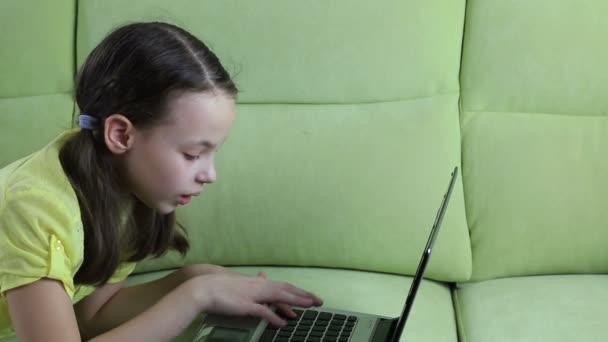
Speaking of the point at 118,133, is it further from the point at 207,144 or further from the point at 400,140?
the point at 400,140

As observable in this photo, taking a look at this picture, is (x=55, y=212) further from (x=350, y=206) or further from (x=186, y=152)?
(x=350, y=206)

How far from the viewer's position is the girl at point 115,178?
1216mm

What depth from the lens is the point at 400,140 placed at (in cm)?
171

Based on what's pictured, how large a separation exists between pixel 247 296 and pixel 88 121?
0.36m

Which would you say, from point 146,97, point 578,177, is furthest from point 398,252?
point 146,97

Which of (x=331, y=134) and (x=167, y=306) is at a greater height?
(x=331, y=134)

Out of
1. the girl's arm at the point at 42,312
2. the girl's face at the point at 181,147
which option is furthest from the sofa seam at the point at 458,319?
the girl's arm at the point at 42,312

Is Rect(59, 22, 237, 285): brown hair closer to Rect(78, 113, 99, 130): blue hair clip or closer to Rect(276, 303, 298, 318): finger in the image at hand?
Rect(78, 113, 99, 130): blue hair clip

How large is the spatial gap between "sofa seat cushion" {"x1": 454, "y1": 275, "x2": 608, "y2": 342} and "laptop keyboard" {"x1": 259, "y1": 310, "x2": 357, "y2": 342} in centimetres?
26

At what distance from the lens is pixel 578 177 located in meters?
1.70

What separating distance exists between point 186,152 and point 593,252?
0.85 meters

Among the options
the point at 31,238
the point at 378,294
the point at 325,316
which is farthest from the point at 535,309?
the point at 31,238

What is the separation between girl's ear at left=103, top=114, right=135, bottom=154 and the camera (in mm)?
1259

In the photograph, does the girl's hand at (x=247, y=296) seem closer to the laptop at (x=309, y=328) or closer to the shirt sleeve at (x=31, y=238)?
the laptop at (x=309, y=328)
